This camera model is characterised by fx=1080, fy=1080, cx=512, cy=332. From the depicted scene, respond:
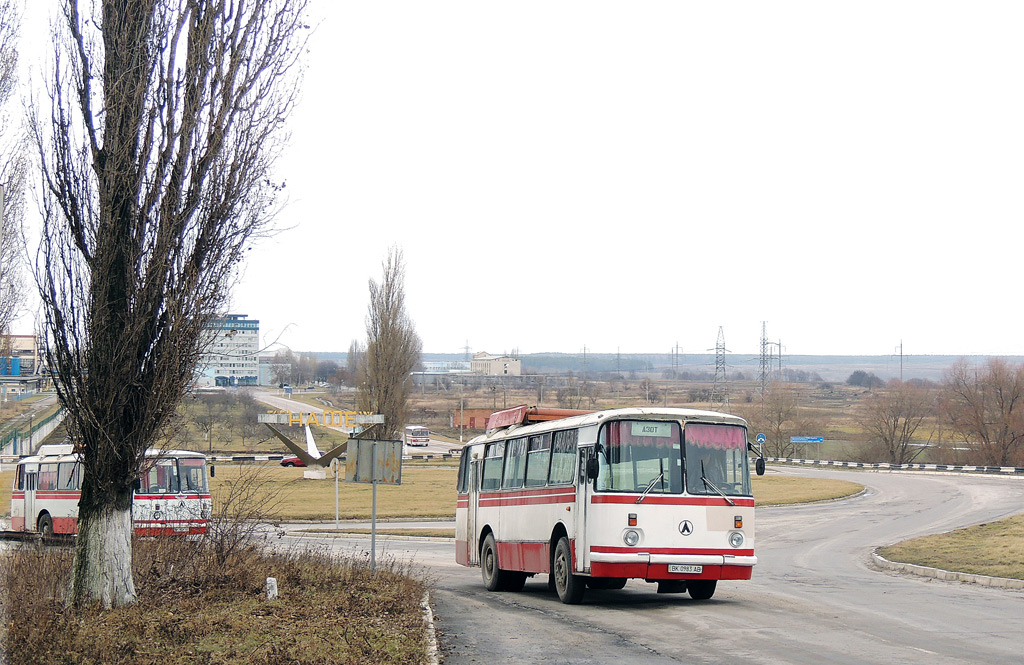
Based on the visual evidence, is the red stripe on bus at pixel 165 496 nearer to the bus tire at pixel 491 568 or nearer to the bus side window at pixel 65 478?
the bus side window at pixel 65 478

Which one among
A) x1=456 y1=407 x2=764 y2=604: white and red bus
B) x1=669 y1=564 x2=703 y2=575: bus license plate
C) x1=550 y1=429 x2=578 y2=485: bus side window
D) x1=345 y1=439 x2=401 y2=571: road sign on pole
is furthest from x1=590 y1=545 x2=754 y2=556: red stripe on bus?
x1=345 y1=439 x2=401 y2=571: road sign on pole

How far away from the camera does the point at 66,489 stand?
33.4m

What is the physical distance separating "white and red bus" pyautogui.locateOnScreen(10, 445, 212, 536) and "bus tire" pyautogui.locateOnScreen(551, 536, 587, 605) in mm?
12735

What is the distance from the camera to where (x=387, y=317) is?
68.2 m

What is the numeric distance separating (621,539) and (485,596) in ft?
13.4

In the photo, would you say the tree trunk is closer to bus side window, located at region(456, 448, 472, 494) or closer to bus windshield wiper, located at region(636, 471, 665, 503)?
bus windshield wiper, located at region(636, 471, 665, 503)

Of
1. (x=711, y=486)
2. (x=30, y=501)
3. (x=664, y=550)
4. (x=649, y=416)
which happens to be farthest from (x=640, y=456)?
(x=30, y=501)

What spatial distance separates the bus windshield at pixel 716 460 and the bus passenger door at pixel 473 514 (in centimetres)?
683

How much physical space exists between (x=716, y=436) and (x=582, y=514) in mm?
2319

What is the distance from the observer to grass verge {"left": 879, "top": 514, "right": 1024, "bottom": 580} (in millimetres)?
22289

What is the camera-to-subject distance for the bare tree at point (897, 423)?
97875 mm

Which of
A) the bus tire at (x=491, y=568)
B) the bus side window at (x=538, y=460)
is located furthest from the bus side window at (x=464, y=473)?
the bus side window at (x=538, y=460)

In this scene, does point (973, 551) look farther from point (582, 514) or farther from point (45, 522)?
point (45, 522)

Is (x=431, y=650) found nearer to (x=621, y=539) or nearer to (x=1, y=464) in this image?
(x=621, y=539)
